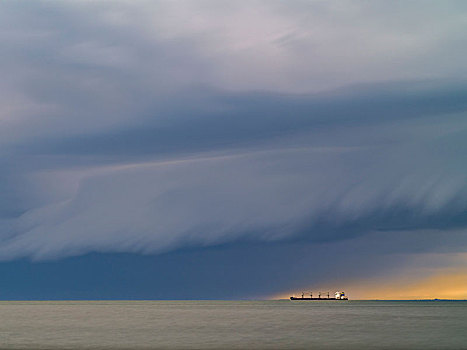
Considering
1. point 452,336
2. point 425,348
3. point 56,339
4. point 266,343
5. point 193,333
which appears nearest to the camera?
point 425,348

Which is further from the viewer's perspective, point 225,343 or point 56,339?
point 56,339

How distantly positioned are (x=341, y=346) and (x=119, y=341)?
3512 cm

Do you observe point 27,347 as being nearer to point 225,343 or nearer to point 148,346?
point 148,346

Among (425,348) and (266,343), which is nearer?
(425,348)

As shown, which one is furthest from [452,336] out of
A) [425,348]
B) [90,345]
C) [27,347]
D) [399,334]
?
[27,347]

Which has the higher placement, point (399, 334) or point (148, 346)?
point (399, 334)

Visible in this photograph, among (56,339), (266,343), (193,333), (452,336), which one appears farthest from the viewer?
(193,333)

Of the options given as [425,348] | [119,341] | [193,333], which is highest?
[193,333]

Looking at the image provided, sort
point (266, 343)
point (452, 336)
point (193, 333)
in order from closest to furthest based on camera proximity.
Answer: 1. point (266, 343)
2. point (452, 336)
3. point (193, 333)

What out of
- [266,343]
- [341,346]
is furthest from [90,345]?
[341,346]

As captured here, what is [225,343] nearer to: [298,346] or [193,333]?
[298,346]

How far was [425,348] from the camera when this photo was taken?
3401 inches

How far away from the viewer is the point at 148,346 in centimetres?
8994

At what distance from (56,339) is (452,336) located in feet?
230
